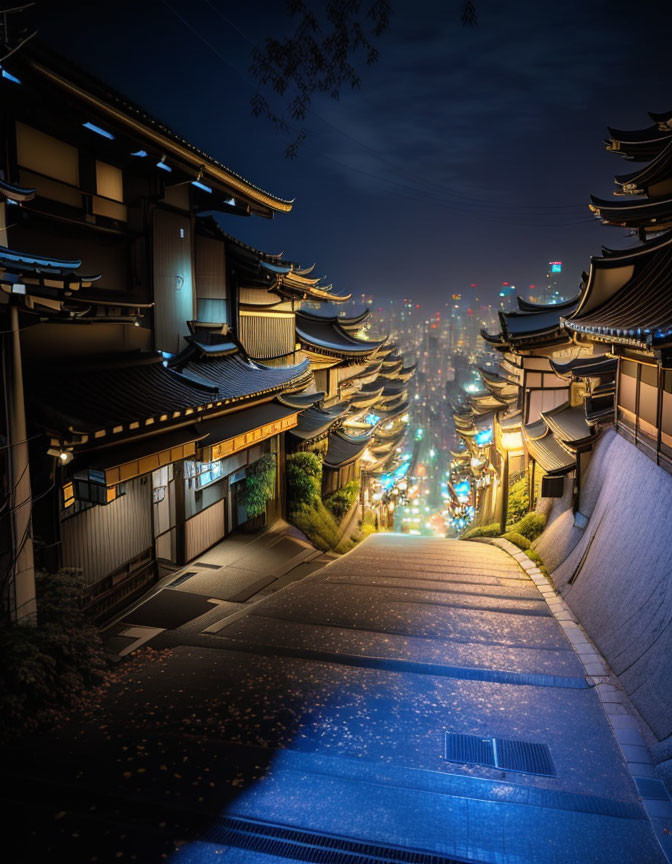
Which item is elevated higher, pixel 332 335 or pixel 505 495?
pixel 332 335

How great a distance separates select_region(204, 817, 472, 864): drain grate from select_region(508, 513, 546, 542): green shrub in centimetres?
1627

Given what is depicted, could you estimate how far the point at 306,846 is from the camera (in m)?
4.80

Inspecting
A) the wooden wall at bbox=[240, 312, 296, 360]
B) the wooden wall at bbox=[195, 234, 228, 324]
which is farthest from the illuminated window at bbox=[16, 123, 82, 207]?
the wooden wall at bbox=[240, 312, 296, 360]

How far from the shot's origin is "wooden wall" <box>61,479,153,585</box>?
9.85 metres

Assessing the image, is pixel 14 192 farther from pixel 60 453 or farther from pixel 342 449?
pixel 342 449

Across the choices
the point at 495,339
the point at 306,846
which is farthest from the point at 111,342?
the point at 495,339

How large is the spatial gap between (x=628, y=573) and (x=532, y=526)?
10.3 meters

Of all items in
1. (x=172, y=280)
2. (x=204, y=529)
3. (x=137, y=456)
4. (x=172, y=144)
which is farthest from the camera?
(x=204, y=529)

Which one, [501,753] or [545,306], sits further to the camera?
[545,306]

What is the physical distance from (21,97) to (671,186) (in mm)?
12868

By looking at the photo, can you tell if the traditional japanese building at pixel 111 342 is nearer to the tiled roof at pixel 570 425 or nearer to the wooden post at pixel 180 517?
the wooden post at pixel 180 517

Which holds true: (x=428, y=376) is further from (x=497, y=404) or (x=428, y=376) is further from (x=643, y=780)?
(x=643, y=780)

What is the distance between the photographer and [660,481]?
10648mm

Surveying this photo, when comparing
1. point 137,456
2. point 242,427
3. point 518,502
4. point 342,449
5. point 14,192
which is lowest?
point 518,502
